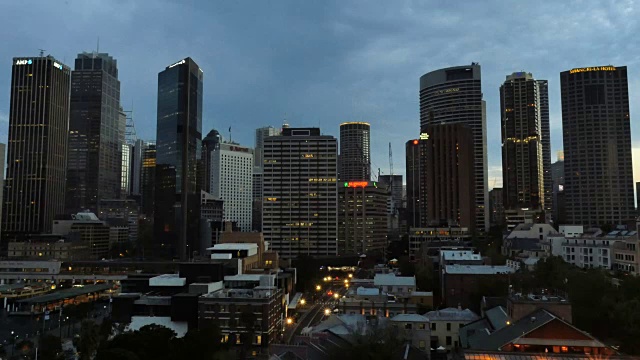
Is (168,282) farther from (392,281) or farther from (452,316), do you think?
(452,316)

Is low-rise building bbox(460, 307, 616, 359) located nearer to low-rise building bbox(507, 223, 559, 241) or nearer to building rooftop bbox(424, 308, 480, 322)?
building rooftop bbox(424, 308, 480, 322)

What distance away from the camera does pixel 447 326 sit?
67875mm

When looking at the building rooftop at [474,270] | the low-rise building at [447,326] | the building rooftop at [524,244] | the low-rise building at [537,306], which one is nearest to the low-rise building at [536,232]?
the building rooftop at [524,244]

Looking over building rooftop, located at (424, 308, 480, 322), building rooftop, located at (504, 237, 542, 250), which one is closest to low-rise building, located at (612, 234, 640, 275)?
building rooftop, located at (504, 237, 542, 250)

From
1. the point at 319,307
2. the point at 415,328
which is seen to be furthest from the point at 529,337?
the point at 319,307

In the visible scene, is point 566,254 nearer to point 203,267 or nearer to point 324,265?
point 203,267

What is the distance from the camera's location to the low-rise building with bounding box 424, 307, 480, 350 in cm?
6750

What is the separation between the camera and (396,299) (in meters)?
81.7

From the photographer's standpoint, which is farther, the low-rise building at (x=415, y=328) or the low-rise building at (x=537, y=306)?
the low-rise building at (x=415, y=328)

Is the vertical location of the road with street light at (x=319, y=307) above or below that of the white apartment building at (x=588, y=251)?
below

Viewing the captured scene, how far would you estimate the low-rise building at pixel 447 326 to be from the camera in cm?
6750

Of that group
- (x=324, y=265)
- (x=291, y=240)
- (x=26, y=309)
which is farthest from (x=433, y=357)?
(x=291, y=240)

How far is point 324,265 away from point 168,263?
5280 cm

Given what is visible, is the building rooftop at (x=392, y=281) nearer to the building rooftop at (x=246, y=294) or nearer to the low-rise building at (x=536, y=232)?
the building rooftop at (x=246, y=294)
